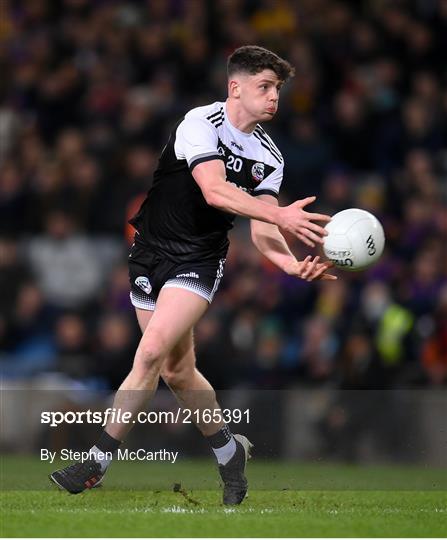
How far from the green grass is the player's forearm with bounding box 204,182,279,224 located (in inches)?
64.0

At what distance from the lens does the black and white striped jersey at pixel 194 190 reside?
800 centimetres

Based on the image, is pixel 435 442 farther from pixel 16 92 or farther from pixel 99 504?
pixel 16 92

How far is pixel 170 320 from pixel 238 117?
4.22 ft

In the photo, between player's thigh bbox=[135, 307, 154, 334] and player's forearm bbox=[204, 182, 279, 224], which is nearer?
player's forearm bbox=[204, 182, 279, 224]

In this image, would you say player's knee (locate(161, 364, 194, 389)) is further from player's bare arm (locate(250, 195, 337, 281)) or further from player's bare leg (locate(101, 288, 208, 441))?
player's bare arm (locate(250, 195, 337, 281))

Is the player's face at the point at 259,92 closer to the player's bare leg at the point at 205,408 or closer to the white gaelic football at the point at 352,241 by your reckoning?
the white gaelic football at the point at 352,241

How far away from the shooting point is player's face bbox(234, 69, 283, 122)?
26.0ft

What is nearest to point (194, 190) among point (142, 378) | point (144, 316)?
point (144, 316)

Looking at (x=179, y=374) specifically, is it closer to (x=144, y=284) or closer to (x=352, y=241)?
(x=144, y=284)

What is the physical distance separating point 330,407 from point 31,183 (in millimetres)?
5683

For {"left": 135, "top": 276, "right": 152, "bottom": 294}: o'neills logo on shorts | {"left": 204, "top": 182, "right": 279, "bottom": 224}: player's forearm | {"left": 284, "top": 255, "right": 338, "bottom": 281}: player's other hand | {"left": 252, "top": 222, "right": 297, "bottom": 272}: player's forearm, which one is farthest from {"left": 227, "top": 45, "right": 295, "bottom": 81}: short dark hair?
{"left": 135, "top": 276, "right": 152, "bottom": 294}: o'neills logo on shorts

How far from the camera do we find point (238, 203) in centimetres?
750

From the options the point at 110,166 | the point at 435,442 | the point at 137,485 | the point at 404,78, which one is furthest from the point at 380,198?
the point at 137,485

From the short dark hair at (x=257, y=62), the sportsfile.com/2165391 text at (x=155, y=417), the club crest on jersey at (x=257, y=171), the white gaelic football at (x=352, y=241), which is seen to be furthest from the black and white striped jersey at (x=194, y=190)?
the sportsfile.com/2165391 text at (x=155, y=417)
